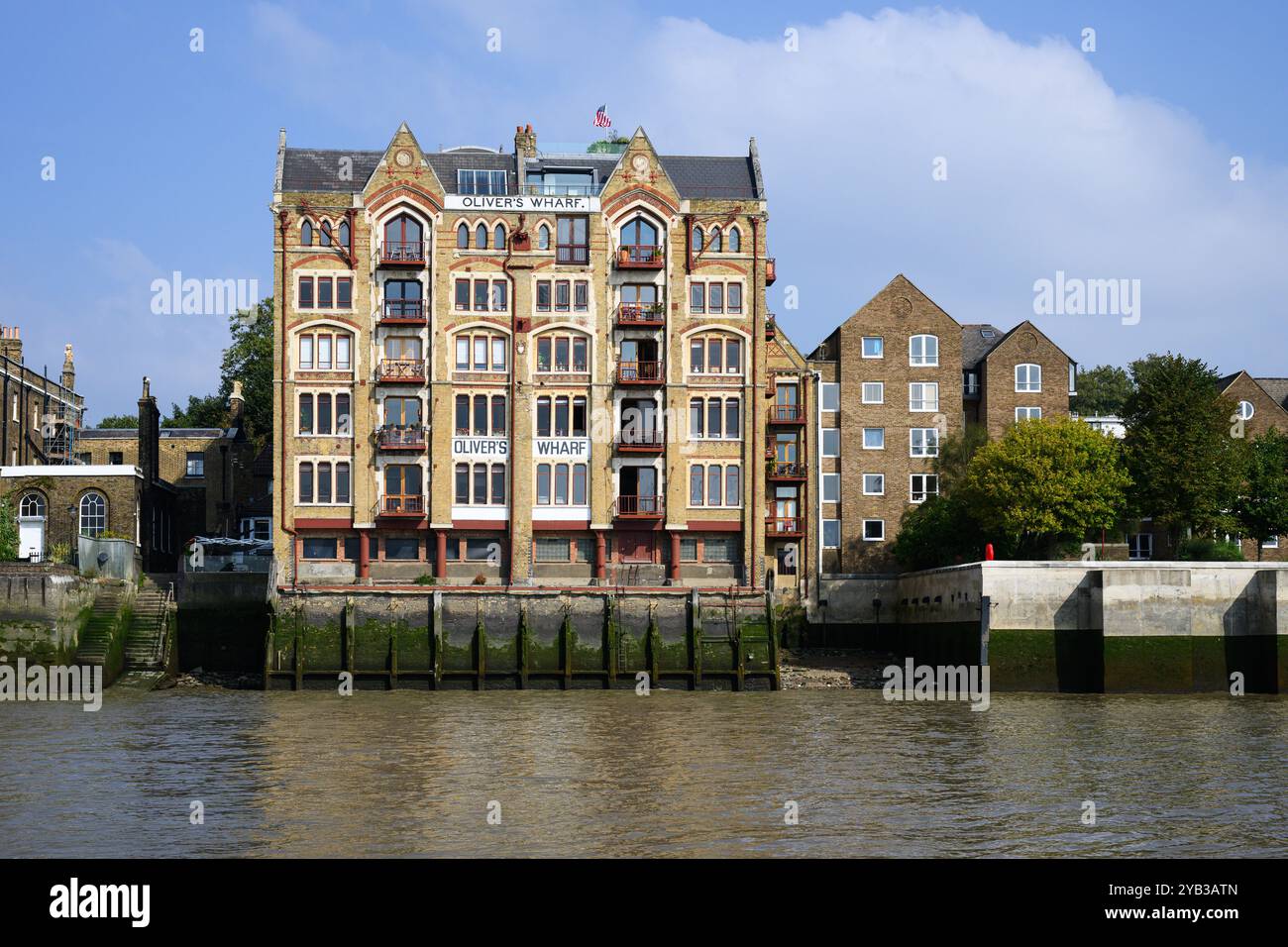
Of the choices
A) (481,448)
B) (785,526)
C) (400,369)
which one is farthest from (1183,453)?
(400,369)

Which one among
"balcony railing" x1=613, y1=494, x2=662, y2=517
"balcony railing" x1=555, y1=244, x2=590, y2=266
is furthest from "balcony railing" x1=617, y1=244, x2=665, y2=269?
"balcony railing" x1=613, y1=494, x2=662, y2=517

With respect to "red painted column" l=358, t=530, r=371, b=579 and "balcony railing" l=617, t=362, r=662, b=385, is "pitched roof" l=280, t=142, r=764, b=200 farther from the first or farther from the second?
"red painted column" l=358, t=530, r=371, b=579

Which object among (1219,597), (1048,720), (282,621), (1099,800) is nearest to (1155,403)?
(1219,597)

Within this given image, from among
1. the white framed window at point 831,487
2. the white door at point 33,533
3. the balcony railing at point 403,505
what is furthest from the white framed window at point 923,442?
the white door at point 33,533

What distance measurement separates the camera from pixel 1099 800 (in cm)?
2900

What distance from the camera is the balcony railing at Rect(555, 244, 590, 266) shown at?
2734 inches

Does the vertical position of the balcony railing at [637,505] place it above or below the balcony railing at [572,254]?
below

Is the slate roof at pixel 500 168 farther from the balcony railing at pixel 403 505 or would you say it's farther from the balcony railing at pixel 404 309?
the balcony railing at pixel 403 505

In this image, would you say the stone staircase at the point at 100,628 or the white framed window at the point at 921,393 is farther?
the white framed window at the point at 921,393

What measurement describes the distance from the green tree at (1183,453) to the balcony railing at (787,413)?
54.0 feet

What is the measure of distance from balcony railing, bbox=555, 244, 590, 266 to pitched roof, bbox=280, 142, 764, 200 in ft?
12.8

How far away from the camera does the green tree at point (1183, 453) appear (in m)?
72.4

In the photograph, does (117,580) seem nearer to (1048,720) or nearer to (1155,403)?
(1048,720)
